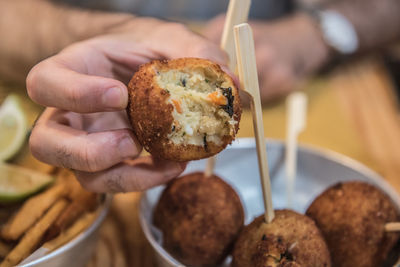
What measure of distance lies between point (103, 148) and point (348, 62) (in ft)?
4.97

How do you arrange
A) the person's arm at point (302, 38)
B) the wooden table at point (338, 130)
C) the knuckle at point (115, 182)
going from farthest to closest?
the person's arm at point (302, 38) → the wooden table at point (338, 130) → the knuckle at point (115, 182)

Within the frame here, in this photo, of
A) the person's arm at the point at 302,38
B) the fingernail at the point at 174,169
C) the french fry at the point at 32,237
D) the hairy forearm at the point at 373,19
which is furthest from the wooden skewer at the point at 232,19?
the hairy forearm at the point at 373,19

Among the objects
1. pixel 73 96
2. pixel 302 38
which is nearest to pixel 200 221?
pixel 73 96

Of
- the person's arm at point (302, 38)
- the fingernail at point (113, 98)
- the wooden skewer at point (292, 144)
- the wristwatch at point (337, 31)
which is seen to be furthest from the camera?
the wristwatch at point (337, 31)

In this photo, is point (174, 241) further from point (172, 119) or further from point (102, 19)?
point (102, 19)

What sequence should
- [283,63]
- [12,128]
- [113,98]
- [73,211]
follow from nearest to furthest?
[113,98]
[73,211]
[12,128]
[283,63]

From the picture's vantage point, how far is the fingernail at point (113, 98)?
21.2 inches

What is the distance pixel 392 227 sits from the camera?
72 cm

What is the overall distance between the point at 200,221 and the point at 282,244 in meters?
0.18

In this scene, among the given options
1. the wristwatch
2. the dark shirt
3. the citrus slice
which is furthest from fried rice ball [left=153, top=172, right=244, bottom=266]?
the wristwatch

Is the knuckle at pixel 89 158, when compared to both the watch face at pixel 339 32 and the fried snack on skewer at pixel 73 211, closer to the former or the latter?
the fried snack on skewer at pixel 73 211

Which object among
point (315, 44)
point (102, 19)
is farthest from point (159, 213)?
point (315, 44)

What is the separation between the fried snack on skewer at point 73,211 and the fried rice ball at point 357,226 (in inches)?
18.2

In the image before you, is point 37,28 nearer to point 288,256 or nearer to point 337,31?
point 288,256
